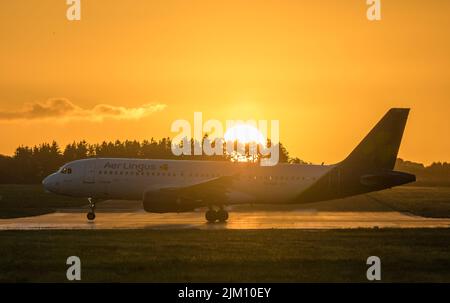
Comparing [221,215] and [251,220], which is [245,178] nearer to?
[221,215]

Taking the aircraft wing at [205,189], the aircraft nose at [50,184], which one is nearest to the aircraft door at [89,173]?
the aircraft nose at [50,184]

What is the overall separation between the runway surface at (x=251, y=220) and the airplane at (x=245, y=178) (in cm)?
151

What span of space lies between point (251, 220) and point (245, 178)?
2744 mm

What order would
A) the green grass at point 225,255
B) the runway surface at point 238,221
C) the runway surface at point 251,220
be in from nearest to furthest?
the green grass at point 225,255 → the runway surface at point 238,221 → the runway surface at point 251,220

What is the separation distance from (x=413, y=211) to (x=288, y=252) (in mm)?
31525

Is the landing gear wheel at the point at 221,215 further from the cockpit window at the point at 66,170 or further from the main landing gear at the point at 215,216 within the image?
the cockpit window at the point at 66,170

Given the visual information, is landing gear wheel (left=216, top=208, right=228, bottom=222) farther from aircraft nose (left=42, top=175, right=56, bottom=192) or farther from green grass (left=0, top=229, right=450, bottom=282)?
aircraft nose (left=42, top=175, right=56, bottom=192)

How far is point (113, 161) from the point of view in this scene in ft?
149

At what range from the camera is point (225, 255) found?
25.6 m

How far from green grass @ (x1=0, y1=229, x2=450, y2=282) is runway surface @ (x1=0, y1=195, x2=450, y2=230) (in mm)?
4872

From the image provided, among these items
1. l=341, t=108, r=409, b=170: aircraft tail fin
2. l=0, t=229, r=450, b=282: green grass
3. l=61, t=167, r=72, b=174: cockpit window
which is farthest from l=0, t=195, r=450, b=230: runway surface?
l=0, t=229, r=450, b=282: green grass

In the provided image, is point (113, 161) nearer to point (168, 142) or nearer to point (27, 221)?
point (27, 221)

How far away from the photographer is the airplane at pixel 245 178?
1756 inches
